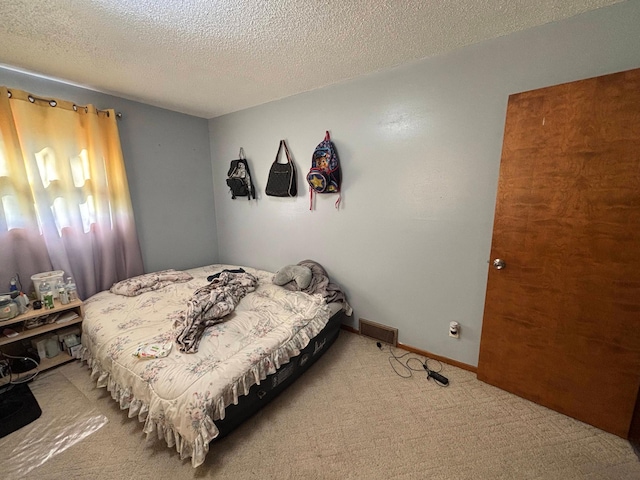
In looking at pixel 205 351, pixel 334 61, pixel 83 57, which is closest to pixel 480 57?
pixel 334 61

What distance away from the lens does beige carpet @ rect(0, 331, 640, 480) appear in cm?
125

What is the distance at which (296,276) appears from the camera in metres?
2.42

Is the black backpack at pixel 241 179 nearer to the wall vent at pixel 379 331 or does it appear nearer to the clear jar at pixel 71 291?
the clear jar at pixel 71 291

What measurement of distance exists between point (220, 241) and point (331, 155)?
224cm

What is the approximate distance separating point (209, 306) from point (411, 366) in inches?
66.9

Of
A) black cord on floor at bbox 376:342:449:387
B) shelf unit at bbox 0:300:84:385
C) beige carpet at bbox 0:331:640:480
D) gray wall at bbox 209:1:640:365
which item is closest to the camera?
beige carpet at bbox 0:331:640:480

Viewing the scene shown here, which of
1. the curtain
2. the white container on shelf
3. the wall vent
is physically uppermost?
the curtain

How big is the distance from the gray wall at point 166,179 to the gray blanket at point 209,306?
1.19 m

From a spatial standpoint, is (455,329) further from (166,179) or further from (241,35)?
(166,179)

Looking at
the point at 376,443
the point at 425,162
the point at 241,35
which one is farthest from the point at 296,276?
the point at 241,35

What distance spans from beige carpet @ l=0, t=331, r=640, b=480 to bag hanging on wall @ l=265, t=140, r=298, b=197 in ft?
6.01

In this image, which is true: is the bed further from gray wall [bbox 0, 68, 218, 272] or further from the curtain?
gray wall [bbox 0, 68, 218, 272]

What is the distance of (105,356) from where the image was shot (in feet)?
5.37

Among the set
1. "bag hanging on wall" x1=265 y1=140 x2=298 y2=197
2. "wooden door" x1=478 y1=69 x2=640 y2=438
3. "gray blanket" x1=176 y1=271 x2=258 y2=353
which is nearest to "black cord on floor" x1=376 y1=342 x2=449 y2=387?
"wooden door" x1=478 y1=69 x2=640 y2=438
